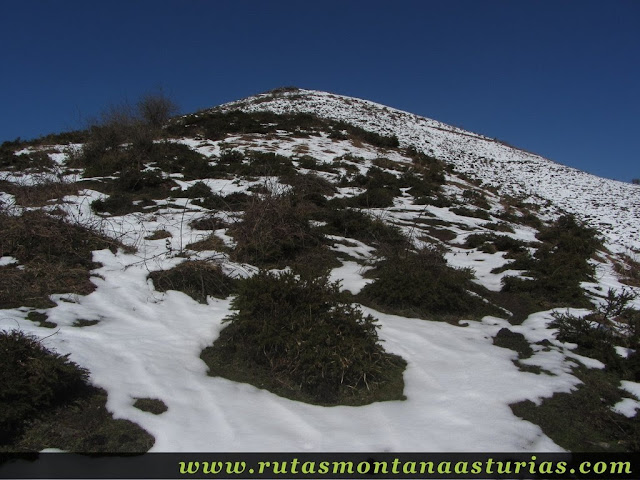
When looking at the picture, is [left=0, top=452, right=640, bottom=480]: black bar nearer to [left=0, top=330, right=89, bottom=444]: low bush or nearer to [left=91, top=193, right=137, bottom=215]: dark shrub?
[left=0, top=330, right=89, bottom=444]: low bush

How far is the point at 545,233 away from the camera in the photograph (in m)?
10.0

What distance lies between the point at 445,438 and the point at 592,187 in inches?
816

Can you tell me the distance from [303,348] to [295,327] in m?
0.29

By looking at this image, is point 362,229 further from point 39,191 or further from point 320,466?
point 39,191

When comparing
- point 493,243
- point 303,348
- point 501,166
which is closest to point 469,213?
point 493,243

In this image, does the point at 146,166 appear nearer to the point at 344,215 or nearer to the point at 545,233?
the point at 344,215

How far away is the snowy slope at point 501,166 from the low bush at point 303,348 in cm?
1013

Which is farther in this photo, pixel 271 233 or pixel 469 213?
pixel 469 213

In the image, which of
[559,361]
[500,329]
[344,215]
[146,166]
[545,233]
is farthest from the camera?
[146,166]

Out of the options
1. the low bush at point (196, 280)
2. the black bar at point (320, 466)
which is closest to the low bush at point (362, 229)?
the low bush at point (196, 280)

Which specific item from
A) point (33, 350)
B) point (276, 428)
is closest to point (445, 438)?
point (276, 428)

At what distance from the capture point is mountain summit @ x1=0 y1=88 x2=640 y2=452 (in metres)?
2.98

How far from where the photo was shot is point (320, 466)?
2.65m

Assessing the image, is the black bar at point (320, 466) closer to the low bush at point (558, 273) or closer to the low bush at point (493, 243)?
the low bush at point (558, 273)
